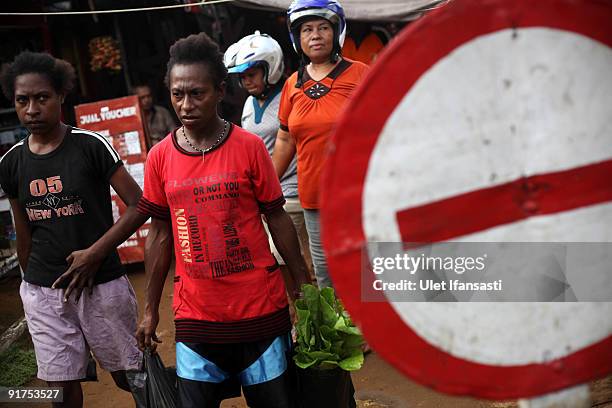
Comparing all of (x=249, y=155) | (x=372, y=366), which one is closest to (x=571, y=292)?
(x=249, y=155)

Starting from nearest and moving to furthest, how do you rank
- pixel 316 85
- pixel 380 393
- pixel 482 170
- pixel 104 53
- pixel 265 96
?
pixel 482 170, pixel 316 85, pixel 380 393, pixel 265 96, pixel 104 53

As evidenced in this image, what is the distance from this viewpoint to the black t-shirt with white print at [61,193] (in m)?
3.02

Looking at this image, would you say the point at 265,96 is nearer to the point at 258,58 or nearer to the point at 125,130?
the point at 258,58

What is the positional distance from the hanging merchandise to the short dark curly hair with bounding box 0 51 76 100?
4.84 metres

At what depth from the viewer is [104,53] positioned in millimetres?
7727

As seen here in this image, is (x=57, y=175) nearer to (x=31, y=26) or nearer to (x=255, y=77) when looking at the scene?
(x=255, y=77)

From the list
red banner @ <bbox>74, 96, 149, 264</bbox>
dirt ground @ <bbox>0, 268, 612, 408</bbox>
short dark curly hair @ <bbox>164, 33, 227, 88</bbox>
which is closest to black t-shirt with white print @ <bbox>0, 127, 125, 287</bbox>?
short dark curly hair @ <bbox>164, 33, 227, 88</bbox>

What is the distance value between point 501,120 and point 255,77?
3533 mm

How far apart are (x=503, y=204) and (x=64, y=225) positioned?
247 centimetres

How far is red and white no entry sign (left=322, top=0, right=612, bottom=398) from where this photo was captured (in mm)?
1059

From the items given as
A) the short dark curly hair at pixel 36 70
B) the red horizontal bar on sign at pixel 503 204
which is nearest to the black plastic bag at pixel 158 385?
the short dark curly hair at pixel 36 70

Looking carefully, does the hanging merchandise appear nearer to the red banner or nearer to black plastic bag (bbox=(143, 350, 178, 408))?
the red banner

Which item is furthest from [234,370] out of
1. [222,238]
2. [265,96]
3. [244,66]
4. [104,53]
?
[104,53]

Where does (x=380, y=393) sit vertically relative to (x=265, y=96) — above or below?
below
